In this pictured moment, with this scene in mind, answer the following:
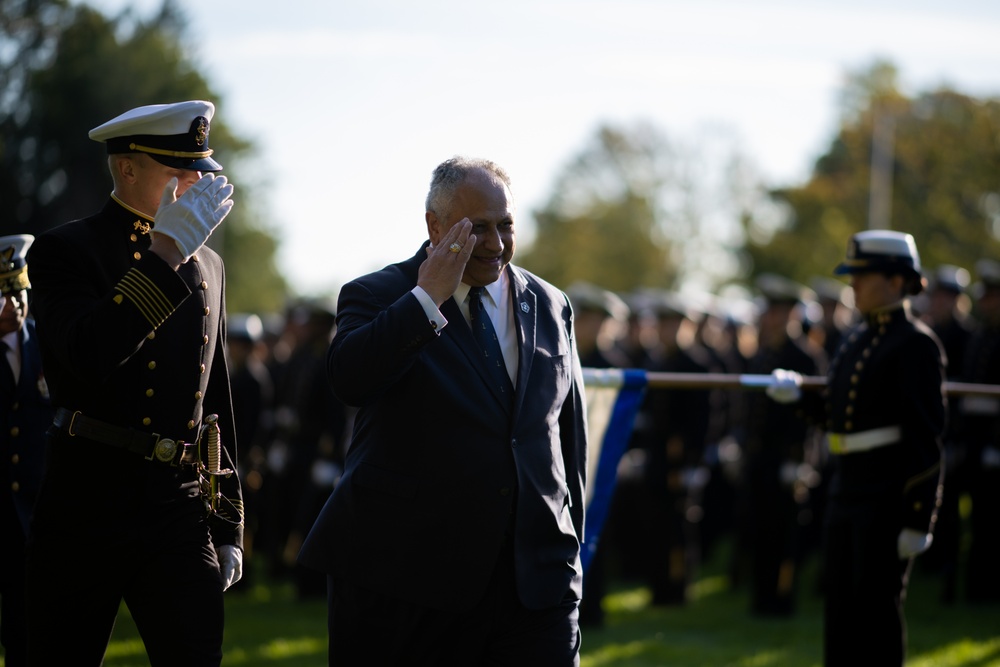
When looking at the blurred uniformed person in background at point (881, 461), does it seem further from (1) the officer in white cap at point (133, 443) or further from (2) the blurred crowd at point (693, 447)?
(2) the blurred crowd at point (693, 447)

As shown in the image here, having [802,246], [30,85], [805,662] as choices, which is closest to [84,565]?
[805,662]

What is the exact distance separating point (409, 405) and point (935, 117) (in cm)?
3167

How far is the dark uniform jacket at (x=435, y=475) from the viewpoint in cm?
396

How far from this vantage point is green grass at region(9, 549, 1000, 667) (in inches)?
330

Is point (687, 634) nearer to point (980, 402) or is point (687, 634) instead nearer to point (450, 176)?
point (980, 402)

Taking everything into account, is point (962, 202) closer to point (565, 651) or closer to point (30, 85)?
point (30, 85)

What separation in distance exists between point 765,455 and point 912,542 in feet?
15.9

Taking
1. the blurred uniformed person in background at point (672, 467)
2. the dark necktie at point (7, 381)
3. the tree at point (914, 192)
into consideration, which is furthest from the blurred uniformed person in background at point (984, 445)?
the tree at point (914, 192)

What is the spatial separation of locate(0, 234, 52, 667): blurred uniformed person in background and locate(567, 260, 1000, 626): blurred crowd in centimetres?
473

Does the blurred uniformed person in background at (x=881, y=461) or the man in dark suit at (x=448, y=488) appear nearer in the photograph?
the man in dark suit at (x=448, y=488)

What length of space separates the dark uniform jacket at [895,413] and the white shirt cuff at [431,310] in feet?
10.2

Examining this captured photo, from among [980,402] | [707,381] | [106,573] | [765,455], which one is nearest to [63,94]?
[765,455]

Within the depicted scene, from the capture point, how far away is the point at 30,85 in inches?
1170

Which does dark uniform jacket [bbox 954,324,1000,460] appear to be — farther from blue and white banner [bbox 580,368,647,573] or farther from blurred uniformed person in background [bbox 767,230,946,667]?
blue and white banner [bbox 580,368,647,573]
